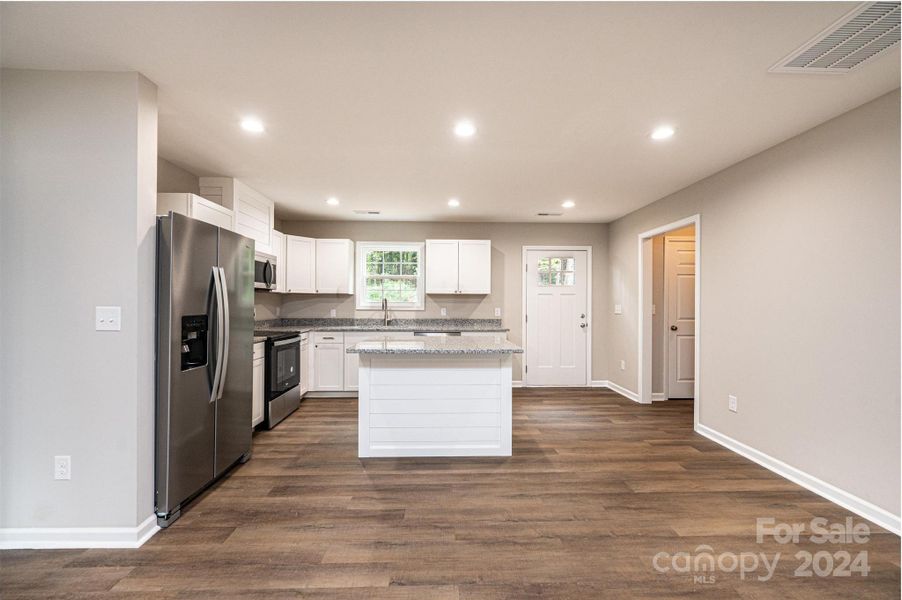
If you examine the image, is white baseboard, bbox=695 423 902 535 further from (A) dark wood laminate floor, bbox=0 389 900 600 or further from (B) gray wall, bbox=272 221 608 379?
(B) gray wall, bbox=272 221 608 379

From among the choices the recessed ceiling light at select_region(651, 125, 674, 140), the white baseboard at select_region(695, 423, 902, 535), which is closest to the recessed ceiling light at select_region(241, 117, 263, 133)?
the recessed ceiling light at select_region(651, 125, 674, 140)

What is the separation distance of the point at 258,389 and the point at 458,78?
128 inches

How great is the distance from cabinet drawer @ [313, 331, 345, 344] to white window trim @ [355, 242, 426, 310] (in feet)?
2.28

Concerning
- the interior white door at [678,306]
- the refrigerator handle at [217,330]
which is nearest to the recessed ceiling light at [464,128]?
the refrigerator handle at [217,330]

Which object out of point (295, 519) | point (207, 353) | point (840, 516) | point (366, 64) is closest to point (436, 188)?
point (366, 64)

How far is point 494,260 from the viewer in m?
6.01

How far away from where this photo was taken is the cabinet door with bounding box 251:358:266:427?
377cm

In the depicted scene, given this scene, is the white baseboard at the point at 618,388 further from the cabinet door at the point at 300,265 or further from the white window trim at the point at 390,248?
the cabinet door at the point at 300,265

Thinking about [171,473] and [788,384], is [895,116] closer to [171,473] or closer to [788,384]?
[788,384]

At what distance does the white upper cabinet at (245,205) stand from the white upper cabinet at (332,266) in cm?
88

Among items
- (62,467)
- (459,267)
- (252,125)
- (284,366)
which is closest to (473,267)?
(459,267)

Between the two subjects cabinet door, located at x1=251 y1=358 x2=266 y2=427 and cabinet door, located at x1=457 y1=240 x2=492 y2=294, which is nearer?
cabinet door, located at x1=251 y1=358 x2=266 y2=427

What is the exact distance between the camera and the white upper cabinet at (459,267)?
5.69m

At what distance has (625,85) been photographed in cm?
220
